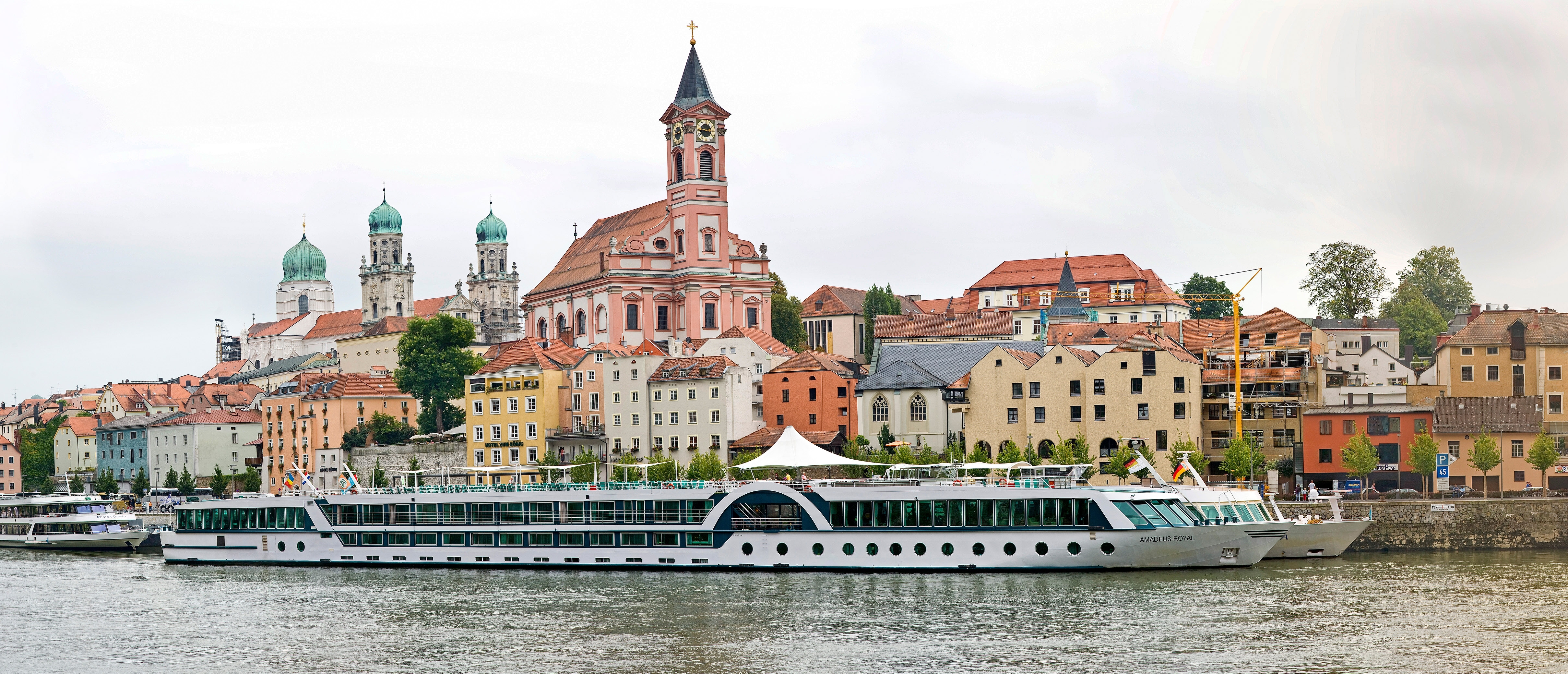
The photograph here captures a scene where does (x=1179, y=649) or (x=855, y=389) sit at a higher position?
(x=855, y=389)

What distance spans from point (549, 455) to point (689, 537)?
35.6 metres

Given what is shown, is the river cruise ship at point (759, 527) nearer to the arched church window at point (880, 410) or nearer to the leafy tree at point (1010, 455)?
the leafy tree at point (1010, 455)

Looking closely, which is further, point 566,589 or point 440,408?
point 440,408

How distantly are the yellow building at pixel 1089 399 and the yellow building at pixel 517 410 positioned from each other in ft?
90.2

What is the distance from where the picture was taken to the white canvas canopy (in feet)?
226

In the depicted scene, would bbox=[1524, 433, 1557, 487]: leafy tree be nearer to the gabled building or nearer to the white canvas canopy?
the white canvas canopy

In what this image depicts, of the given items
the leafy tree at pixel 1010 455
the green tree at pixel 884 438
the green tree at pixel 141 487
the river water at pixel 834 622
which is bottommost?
the river water at pixel 834 622

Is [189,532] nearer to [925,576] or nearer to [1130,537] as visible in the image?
[925,576]

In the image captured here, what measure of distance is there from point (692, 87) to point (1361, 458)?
210 feet

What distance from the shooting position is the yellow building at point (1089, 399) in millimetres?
87312

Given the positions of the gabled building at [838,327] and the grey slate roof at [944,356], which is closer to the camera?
the grey slate roof at [944,356]

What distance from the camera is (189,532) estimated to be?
77000 millimetres

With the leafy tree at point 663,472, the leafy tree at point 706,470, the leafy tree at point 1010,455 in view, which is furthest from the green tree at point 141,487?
the leafy tree at point 1010,455

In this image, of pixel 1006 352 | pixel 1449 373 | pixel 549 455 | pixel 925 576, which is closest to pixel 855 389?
pixel 1006 352
